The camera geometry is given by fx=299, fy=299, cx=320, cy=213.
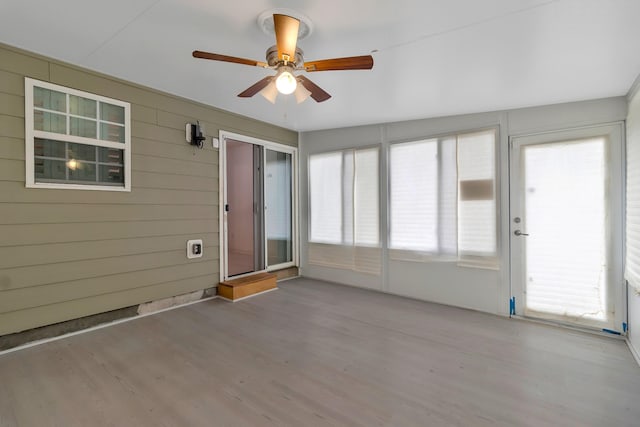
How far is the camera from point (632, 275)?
272 cm

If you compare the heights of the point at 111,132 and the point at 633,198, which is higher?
the point at 111,132

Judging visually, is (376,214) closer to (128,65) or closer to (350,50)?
(350,50)

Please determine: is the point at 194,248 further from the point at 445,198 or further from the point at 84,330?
the point at 445,198

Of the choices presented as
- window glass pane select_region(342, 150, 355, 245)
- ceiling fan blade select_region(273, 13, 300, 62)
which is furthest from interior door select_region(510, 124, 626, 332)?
ceiling fan blade select_region(273, 13, 300, 62)

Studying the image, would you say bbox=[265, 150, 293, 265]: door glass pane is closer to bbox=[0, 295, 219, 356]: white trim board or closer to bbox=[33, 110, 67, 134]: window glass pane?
bbox=[0, 295, 219, 356]: white trim board

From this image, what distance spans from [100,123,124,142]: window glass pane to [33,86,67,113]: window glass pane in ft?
1.09

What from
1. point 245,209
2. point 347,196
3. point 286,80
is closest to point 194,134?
point 245,209

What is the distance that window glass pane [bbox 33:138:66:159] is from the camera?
2682 mm

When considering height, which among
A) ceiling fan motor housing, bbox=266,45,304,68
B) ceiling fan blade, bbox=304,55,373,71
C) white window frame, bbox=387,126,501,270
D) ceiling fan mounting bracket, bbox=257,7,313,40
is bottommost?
white window frame, bbox=387,126,501,270

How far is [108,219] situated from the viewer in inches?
123

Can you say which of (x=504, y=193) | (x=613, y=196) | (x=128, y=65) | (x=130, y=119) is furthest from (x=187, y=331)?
(x=613, y=196)

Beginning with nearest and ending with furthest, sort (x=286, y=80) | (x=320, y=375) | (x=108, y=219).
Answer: (x=286, y=80) → (x=320, y=375) → (x=108, y=219)

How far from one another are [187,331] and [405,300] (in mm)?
2799

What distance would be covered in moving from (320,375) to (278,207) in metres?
3.28
